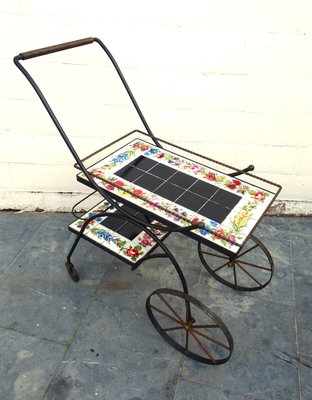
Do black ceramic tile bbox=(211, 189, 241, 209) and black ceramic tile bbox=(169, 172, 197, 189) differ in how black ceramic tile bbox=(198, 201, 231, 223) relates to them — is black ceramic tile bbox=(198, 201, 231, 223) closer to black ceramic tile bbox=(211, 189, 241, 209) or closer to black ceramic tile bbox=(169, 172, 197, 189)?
black ceramic tile bbox=(211, 189, 241, 209)

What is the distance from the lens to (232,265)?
9.93 ft

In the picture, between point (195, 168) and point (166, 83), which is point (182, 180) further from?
point (166, 83)

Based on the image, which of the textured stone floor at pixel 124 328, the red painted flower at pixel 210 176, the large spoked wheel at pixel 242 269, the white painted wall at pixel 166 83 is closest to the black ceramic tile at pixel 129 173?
the red painted flower at pixel 210 176

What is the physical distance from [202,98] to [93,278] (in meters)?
1.76

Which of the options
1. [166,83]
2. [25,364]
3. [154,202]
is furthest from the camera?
[166,83]

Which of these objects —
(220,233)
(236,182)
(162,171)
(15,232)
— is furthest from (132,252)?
(15,232)

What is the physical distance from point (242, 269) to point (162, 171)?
3.67 ft

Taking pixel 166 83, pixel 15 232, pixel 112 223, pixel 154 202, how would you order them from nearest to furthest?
pixel 154 202 → pixel 112 223 → pixel 166 83 → pixel 15 232

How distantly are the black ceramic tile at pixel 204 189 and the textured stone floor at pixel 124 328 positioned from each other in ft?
3.09

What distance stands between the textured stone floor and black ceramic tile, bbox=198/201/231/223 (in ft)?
3.03

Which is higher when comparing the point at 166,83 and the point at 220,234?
the point at 166,83

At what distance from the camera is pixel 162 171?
8.34 feet

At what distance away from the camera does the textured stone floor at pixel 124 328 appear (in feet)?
7.50

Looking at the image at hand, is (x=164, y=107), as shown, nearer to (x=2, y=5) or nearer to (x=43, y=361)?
(x=2, y=5)
